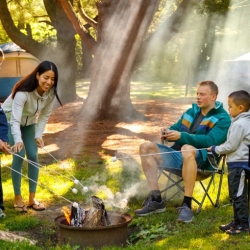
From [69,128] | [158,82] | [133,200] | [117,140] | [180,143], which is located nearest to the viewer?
[180,143]

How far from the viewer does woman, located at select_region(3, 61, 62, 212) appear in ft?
14.3

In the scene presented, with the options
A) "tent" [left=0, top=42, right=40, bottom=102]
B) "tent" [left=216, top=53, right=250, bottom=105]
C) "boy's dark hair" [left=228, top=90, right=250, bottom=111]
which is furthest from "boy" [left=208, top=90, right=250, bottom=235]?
"tent" [left=0, top=42, right=40, bottom=102]

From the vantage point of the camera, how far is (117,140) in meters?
9.31

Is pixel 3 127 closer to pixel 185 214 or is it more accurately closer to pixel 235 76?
pixel 185 214

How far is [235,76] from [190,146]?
8978 mm

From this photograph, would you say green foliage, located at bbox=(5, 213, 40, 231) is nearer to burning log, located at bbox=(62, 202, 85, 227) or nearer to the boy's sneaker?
burning log, located at bbox=(62, 202, 85, 227)

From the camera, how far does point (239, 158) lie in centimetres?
381

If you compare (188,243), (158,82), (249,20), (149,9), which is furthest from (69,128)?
(158,82)

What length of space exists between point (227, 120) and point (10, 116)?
185 centimetres

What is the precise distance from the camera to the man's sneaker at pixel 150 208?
4.51m

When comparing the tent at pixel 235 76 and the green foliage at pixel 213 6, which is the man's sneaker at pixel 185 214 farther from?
the green foliage at pixel 213 6

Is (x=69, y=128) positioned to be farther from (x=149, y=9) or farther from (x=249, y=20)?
(x=249, y=20)

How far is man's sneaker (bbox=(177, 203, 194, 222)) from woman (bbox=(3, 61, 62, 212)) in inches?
51.8

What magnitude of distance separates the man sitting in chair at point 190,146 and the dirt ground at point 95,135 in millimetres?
965
